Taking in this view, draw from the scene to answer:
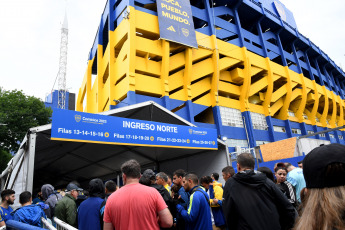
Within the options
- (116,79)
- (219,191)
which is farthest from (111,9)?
(219,191)

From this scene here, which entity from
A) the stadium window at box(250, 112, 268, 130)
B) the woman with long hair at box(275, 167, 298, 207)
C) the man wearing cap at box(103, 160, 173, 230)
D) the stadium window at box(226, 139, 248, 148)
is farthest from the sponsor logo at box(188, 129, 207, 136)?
the stadium window at box(250, 112, 268, 130)

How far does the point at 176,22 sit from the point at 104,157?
1618cm

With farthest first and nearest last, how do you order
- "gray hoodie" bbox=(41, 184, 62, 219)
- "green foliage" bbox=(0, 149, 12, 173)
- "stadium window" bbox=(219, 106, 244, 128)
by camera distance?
"stadium window" bbox=(219, 106, 244, 128) < "green foliage" bbox=(0, 149, 12, 173) < "gray hoodie" bbox=(41, 184, 62, 219)

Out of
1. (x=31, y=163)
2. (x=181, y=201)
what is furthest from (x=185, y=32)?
(x=181, y=201)

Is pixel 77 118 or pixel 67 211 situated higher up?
pixel 77 118

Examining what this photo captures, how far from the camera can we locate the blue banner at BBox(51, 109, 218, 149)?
22.7ft

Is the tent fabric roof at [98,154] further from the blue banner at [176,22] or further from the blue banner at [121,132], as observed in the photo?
the blue banner at [176,22]

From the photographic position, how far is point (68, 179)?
1510cm

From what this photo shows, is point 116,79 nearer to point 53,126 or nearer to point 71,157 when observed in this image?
point 71,157

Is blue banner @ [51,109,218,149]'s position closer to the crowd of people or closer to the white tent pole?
the white tent pole

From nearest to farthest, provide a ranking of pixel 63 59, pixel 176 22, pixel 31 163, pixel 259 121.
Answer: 1. pixel 31 163
2. pixel 176 22
3. pixel 259 121
4. pixel 63 59

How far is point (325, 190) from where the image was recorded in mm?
1017

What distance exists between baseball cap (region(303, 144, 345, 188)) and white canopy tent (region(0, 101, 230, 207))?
7400 millimetres

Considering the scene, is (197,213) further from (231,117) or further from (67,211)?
(231,117)
